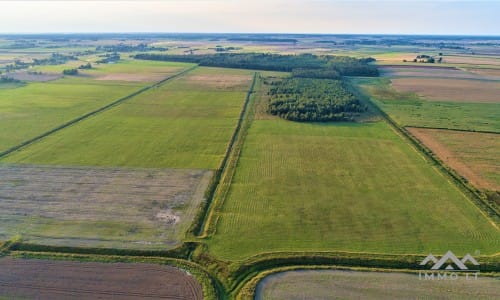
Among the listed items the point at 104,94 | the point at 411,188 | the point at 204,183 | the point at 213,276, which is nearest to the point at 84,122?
the point at 104,94

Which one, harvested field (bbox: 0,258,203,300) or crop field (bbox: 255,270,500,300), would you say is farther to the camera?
crop field (bbox: 255,270,500,300)

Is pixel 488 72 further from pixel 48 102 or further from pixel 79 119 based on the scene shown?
pixel 48 102

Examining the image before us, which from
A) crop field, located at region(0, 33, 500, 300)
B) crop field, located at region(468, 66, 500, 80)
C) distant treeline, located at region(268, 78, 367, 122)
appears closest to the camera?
crop field, located at region(0, 33, 500, 300)

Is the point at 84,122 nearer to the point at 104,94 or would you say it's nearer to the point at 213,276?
the point at 104,94

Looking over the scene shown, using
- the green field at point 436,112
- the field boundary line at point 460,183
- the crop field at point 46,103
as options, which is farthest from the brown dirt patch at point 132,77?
the field boundary line at point 460,183

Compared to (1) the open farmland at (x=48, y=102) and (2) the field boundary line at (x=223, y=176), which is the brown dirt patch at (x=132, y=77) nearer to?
(1) the open farmland at (x=48, y=102)

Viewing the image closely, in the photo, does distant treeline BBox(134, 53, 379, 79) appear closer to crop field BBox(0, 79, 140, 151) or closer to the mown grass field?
the mown grass field

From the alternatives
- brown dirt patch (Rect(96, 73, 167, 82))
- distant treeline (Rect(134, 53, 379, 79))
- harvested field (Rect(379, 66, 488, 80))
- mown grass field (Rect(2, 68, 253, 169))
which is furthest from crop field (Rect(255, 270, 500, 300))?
harvested field (Rect(379, 66, 488, 80))
